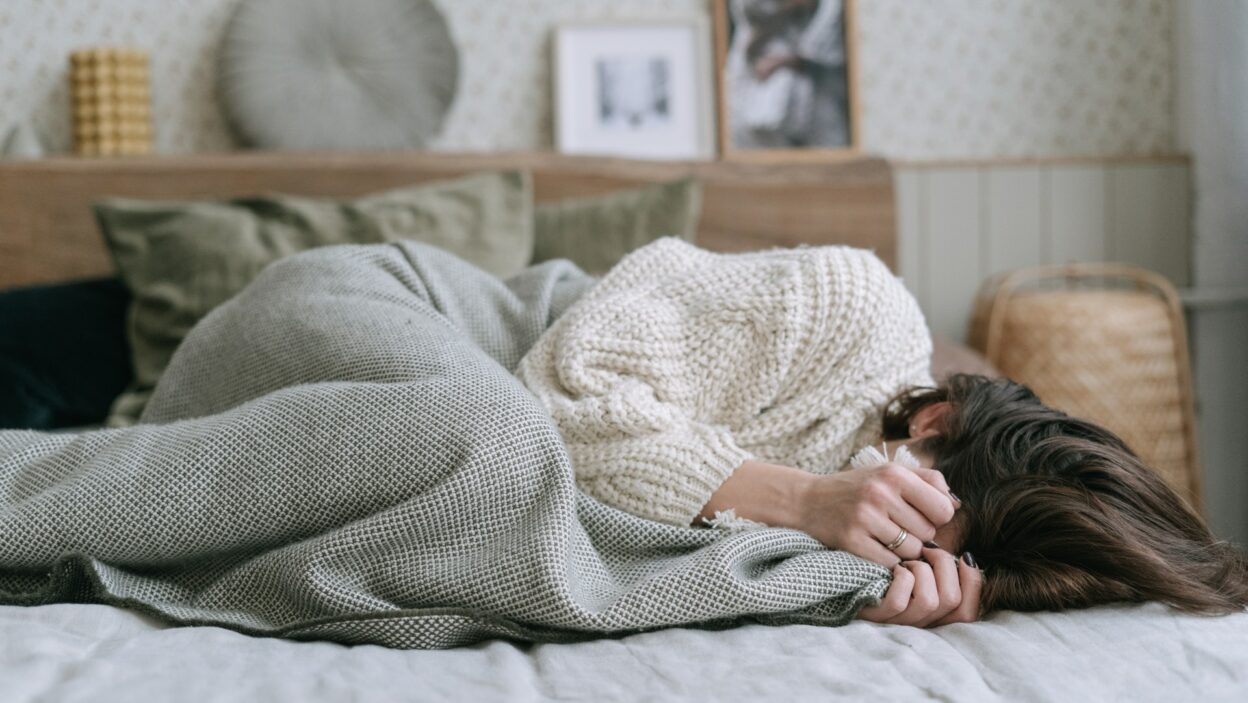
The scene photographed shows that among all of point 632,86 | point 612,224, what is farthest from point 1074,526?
point 632,86

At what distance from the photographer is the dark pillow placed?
170cm

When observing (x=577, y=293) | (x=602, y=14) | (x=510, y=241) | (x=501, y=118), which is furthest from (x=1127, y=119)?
(x=577, y=293)

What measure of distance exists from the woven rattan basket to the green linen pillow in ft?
3.89

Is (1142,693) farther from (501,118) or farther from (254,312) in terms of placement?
(501,118)

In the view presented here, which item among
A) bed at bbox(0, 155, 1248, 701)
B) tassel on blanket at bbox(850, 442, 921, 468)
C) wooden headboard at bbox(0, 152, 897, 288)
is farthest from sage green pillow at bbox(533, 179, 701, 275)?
bed at bbox(0, 155, 1248, 701)

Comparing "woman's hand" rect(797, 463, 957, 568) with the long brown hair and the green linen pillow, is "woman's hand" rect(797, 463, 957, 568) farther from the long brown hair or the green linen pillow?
the green linen pillow

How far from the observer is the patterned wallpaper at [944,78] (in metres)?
2.57

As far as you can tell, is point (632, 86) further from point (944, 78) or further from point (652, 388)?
point (652, 388)

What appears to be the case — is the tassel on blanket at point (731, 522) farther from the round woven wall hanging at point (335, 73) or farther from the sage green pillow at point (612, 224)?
the round woven wall hanging at point (335, 73)

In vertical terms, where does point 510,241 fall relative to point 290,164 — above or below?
below

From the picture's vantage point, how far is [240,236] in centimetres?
183

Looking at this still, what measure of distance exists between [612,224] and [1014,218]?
131 centimetres

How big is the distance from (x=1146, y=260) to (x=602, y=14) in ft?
5.05

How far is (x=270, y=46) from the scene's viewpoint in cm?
238
